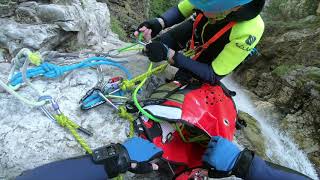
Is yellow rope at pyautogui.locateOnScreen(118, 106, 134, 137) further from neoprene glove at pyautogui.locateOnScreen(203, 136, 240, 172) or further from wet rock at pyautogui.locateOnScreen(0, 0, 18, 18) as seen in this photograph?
wet rock at pyautogui.locateOnScreen(0, 0, 18, 18)

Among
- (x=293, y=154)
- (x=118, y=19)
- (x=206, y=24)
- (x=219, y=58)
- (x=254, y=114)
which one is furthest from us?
(x=118, y=19)

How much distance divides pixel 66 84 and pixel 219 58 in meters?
1.20

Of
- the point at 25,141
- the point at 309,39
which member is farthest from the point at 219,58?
the point at 309,39

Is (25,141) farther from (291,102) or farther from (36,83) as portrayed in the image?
(291,102)

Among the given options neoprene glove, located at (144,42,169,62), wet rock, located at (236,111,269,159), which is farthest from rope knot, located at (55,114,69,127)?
wet rock, located at (236,111,269,159)

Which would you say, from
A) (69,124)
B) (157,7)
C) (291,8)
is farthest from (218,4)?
(291,8)

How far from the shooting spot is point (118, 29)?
20.3ft

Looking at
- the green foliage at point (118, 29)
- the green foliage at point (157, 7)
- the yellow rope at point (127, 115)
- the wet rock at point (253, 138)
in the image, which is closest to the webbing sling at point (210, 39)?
the yellow rope at point (127, 115)

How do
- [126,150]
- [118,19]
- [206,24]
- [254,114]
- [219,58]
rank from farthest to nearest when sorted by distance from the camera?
1. [118,19]
2. [254,114]
3. [206,24]
4. [219,58]
5. [126,150]

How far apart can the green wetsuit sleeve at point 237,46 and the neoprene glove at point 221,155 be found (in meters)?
0.56

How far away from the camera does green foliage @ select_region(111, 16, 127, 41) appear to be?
19.8ft

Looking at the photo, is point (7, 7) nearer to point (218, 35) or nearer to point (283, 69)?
point (218, 35)

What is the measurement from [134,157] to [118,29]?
3.76m

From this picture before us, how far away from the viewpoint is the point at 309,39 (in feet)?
19.9
